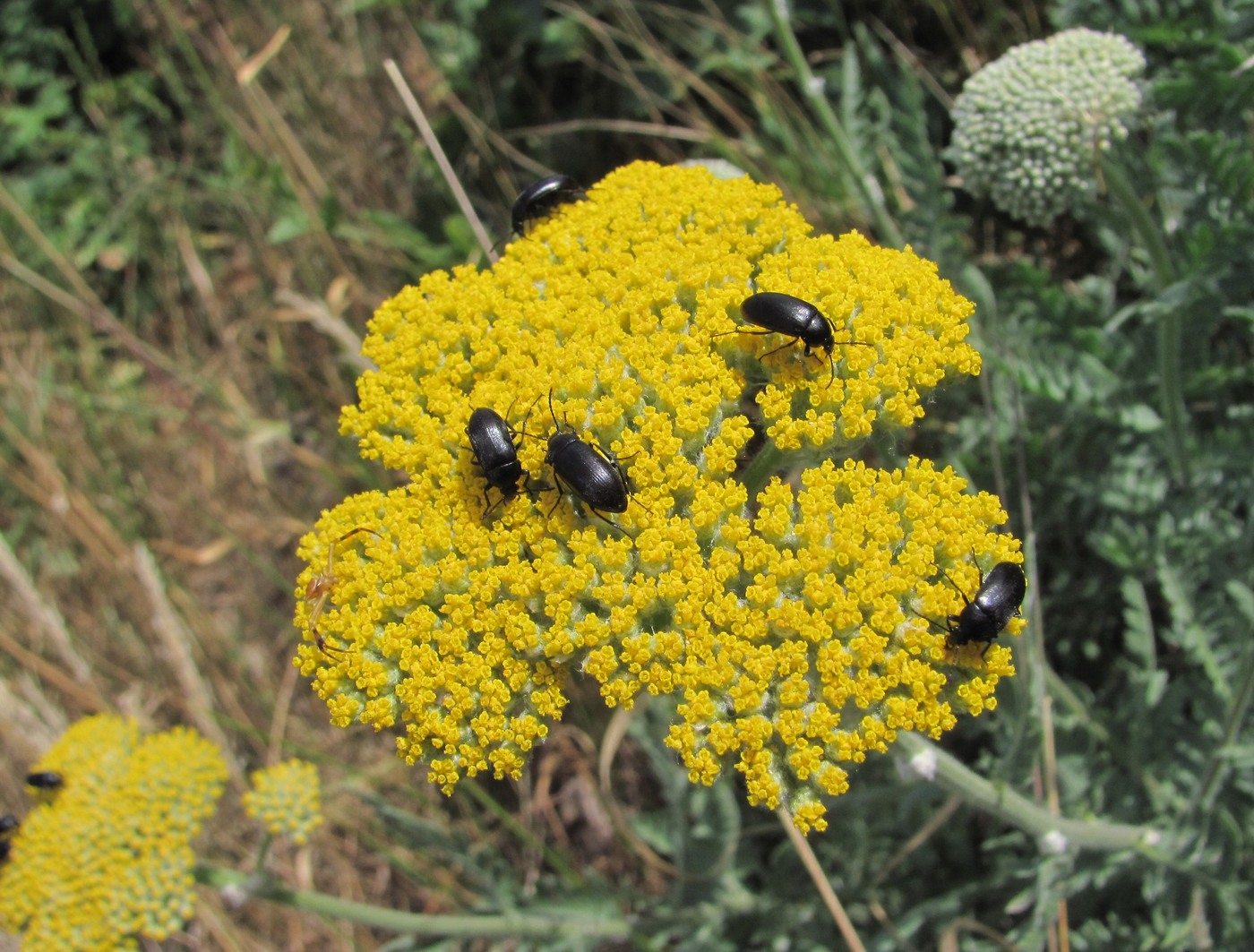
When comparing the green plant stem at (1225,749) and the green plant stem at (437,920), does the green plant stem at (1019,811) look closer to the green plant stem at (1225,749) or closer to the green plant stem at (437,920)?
the green plant stem at (1225,749)

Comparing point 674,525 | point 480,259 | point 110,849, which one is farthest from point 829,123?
point 110,849

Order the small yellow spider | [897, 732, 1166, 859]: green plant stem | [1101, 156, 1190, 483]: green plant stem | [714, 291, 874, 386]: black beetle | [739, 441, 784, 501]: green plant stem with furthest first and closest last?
[1101, 156, 1190, 483]: green plant stem, [897, 732, 1166, 859]: green plant stem, [739, 441, 784, 501]: green plant stem, the small yellow spider, [714, 291, 874, 386]: black beetle

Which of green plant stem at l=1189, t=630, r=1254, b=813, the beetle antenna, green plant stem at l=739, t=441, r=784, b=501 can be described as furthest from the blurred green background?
the beetle antenna

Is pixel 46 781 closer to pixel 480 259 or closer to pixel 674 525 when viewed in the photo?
pixel 480 259

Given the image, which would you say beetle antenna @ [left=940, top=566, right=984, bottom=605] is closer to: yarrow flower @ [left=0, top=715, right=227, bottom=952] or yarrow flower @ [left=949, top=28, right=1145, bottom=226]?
yarrow flower @ [left=949, top=28, right=1145, bottom=226]

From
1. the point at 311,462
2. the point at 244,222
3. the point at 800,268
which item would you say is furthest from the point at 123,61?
the point at 800,268

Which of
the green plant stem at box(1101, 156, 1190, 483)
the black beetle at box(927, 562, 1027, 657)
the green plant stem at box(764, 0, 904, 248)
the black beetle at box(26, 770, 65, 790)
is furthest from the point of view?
the green plant stem at box(764, 0, 904, 248)

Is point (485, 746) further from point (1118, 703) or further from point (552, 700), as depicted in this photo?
point (1118, 703)
